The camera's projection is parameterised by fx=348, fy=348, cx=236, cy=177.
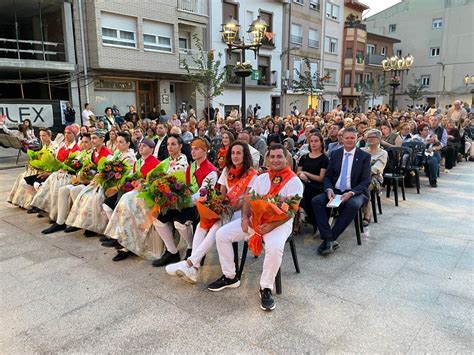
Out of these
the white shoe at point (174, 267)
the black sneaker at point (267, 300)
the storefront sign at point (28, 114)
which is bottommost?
the black sneaker at point (267, 300)

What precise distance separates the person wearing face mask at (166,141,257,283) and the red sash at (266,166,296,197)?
218 millimetres

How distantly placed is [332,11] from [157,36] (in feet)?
61.5

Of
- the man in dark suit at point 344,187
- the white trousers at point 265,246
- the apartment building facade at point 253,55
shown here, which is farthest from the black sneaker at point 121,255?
the apartment building facade at point 253,55

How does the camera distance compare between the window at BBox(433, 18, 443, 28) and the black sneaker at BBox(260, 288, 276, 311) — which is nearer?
the black sneaker at BBox(260, 288, 276, 311)

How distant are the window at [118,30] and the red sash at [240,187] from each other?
13.7 metres

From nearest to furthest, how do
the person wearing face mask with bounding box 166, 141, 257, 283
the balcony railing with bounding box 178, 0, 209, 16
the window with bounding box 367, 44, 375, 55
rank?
the person wearing face mask with bounding box 166, 141, 257, 283 < the balcony railing with bounding box 178, 0, 209, 16 < the window with bounding box 367, 44, 375, 55

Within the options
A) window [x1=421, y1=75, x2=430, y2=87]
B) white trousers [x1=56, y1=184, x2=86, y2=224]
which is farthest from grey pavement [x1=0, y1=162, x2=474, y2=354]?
window [x1=421, y1=75, x2=430, y2=87]

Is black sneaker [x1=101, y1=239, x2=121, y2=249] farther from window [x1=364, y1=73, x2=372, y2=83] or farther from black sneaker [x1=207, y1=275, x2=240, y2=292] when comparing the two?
window [x1=364, y1=73, x2=372, y2=83]

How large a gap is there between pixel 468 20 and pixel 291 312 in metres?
40.9

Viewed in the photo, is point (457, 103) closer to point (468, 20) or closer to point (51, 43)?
point (51, 43)

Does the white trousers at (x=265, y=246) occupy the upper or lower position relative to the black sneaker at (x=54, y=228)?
upper

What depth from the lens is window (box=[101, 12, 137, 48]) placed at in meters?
14.9

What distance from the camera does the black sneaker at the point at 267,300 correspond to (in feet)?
9.73

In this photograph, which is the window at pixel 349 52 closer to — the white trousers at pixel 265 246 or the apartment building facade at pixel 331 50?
the apartment building facade at pixel 331 50
